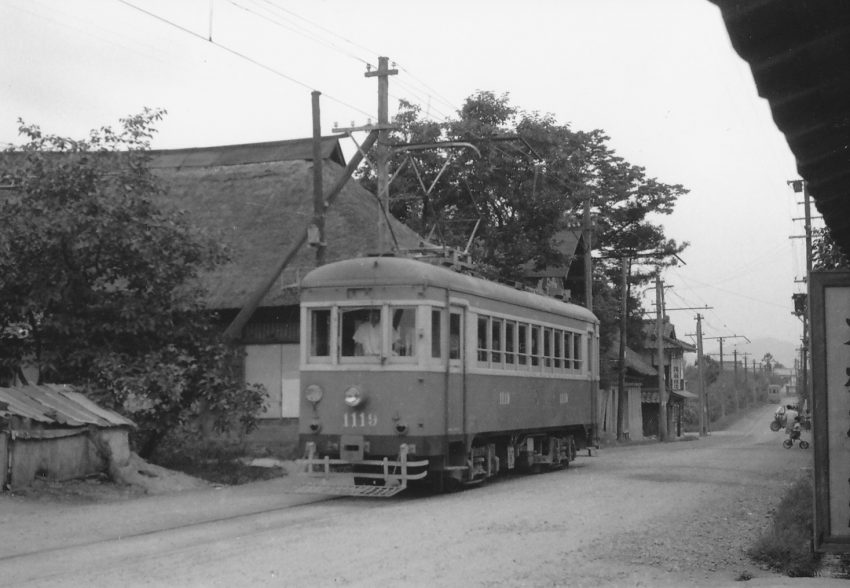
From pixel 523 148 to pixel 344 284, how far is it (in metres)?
17.6

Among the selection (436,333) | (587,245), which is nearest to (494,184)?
(587,245)

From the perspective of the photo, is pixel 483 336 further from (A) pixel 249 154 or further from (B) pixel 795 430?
(B) pixel 795 430

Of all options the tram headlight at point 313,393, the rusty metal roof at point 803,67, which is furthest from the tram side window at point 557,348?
the rusty metal roof at point 803,67

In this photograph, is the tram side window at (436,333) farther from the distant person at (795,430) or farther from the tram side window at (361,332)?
the distant person at (795,430)

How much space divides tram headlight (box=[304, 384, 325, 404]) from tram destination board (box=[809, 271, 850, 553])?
8438 millimetres

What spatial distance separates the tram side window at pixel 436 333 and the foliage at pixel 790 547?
16.6 feet

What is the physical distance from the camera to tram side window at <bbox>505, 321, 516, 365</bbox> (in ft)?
56.1

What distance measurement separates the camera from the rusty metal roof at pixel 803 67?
4.19 metres

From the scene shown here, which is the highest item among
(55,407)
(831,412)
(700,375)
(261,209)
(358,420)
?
(261,209)

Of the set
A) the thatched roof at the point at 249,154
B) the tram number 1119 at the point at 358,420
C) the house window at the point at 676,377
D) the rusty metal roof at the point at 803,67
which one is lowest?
the tram number 1119 at the point at 358,420

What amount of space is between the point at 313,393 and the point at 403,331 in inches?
58.1

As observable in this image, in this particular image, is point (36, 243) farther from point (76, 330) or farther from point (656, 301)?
point (656, 301)

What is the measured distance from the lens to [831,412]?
712 centimetres

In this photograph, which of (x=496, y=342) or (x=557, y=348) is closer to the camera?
(x=496, y=342)
